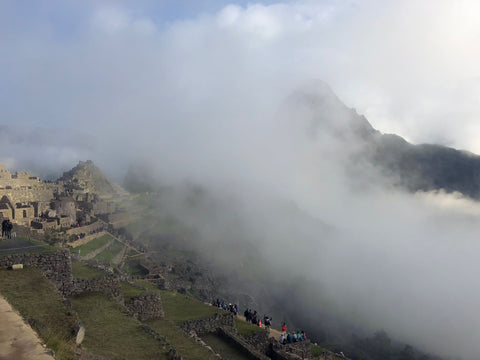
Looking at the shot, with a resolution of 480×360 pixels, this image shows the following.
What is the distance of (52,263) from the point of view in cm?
1759

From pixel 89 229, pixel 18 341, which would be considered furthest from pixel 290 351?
pixel 89 229

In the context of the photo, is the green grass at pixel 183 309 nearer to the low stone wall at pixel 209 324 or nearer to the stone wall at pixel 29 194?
the low stone wall at pixel 209 324

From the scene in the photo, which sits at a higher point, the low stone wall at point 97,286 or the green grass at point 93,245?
the low stone wall at point 97,286

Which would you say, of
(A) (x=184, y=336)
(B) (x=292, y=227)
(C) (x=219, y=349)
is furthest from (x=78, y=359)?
(B) (x=292, y=227)

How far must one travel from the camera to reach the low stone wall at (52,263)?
682 inches

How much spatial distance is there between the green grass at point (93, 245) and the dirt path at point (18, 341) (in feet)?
100

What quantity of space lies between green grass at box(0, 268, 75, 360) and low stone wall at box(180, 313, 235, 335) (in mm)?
8483

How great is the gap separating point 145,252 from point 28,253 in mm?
40973

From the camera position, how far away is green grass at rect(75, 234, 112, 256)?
42281 millimetres

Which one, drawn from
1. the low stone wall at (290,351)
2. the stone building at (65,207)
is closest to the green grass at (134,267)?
the stone building at (65,207)

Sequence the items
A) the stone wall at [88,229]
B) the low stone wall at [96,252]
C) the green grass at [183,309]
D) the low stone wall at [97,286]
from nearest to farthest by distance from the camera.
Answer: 1. the low stone wall at [97,286]
2. the green grass at [183,309]
3. the low stone wall at [96,252]
4. the stone wall at [88,229]

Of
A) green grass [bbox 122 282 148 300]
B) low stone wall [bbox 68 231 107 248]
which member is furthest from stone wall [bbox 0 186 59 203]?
green grass [bbox 122 282 148 300]

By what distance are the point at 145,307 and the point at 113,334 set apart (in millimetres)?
6436

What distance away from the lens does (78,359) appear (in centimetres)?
980
